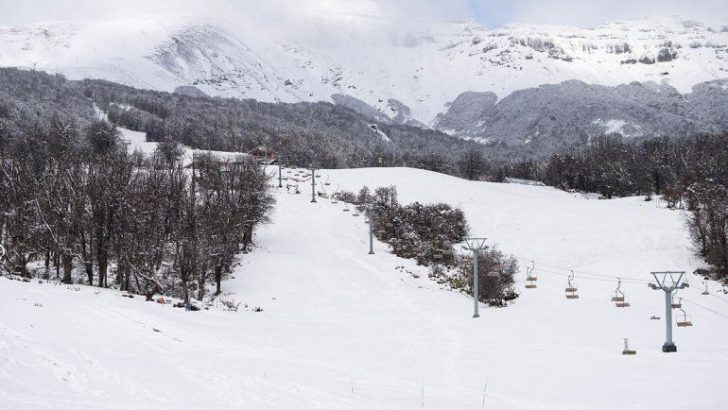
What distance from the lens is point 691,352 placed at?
2269cm

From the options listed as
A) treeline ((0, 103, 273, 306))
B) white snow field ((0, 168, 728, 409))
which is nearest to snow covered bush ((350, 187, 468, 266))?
white snow field ((0, 168, 728, 409))

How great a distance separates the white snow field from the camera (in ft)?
43.7

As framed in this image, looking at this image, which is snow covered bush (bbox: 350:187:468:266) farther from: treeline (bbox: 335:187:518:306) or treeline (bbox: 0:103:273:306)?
treeline (bbox: 0:103:273:306)

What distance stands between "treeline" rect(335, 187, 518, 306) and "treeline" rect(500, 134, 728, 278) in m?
16.7

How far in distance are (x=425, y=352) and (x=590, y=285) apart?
28867 mm

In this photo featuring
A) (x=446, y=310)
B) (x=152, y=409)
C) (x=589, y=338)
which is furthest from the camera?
(x=446, y=310)

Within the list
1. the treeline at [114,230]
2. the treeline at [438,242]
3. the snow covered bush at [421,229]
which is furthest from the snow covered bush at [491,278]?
the treeline at [114,230]

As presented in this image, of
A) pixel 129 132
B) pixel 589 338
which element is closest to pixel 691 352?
pixel 589 338

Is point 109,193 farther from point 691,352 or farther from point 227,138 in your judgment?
point 227,138

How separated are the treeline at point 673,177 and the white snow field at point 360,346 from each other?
3.44 meters

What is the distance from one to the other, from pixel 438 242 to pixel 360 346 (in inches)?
1571

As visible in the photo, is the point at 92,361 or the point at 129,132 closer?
A: the point at 92,361

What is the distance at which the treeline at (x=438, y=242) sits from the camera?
155ft

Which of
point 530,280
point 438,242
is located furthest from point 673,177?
point 530,280
